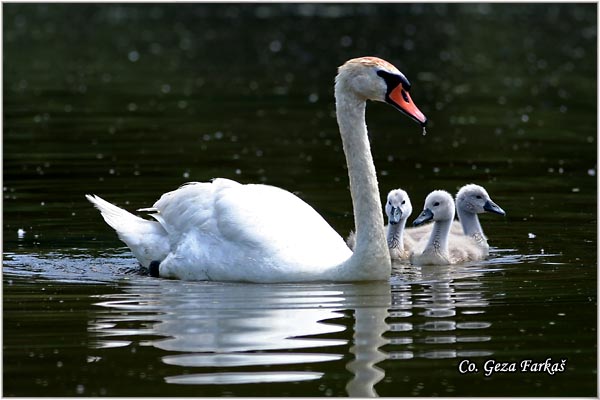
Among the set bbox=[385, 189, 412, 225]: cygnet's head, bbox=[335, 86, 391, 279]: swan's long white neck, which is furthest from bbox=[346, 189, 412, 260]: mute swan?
bbox=[335, 86, 391, 279]: swan's long white neck

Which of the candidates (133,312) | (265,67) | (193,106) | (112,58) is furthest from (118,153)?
(112,58)

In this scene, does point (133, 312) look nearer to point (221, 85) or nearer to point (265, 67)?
point (221, 85)

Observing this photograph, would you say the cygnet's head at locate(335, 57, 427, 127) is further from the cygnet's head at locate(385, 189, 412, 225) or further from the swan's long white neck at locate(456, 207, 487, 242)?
the swan's long white neck at locate(456, 207, 487, 242)

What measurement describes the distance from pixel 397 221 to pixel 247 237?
7.44ft

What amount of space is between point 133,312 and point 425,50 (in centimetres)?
2436

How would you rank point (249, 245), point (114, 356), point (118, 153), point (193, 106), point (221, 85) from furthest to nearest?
point (221, 85)
point (193, 106)
point (118, 153)
point (249, 245)
point (114, 356)

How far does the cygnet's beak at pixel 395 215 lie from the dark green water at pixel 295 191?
52cm

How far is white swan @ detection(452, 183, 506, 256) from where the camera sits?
13055mm

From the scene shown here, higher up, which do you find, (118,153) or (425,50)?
(425,50)

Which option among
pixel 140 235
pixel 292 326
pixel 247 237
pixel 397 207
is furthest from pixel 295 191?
pixel 292 326

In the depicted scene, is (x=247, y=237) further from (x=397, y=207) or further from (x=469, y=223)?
(x=469, y=223)

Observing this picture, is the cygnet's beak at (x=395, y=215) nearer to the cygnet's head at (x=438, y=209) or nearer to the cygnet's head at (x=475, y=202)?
the cygnet's head at (x=438, y=209)

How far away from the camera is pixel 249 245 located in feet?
34.6

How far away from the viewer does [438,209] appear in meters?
12.5
